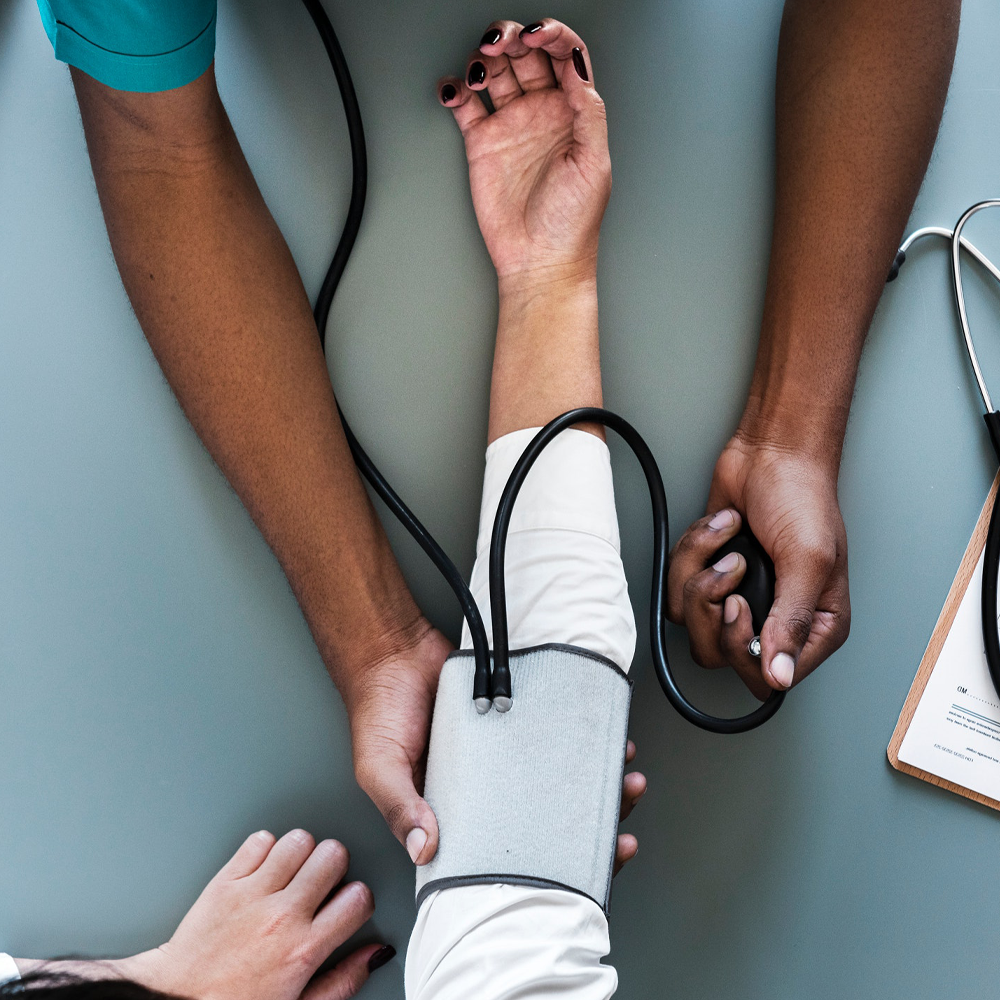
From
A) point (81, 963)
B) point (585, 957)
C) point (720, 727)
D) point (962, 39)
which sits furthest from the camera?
point (962, 39)

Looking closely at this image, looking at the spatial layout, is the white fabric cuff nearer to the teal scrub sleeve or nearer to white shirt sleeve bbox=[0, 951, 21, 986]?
the teal scrub sleeve

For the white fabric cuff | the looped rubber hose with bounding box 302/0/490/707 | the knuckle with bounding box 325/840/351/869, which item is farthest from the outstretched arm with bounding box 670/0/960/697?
the knuckle with bounding box 325/840/351/869

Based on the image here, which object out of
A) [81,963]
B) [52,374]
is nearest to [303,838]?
[81,963]

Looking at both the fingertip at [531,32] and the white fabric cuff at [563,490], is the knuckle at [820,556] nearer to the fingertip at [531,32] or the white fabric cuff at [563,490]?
the white fabric cuff at [563,490]

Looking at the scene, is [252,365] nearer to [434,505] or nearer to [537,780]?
[434,505]

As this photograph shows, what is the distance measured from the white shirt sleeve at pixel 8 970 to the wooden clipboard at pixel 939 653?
95 centimetres

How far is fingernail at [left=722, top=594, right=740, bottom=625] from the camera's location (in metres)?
0.74

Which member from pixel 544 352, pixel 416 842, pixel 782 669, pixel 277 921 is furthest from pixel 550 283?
pixel 277 921

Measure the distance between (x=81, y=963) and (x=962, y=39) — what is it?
145cm

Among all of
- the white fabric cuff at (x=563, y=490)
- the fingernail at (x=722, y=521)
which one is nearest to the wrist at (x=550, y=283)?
the white fabric cuff at (x=563, y=490)

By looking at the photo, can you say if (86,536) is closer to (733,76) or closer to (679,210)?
(679,210)

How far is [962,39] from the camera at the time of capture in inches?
36.0

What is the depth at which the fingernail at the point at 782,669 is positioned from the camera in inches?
A: 26.9

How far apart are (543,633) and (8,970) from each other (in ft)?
2.17
